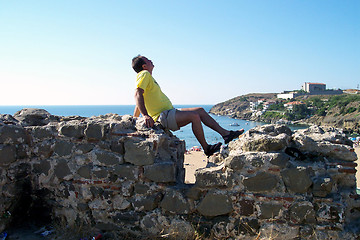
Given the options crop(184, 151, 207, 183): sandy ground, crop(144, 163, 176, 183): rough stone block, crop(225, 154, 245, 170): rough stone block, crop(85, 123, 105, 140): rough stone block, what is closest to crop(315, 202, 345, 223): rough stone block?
crop(225, 154, 245, 170): rough stone block

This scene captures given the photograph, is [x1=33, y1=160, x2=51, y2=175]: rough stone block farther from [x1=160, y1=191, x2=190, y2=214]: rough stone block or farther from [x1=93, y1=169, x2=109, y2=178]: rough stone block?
[x1=160, y1=191, x2=190, y2=214]: rough stone block

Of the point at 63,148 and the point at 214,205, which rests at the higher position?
the point at 63,148

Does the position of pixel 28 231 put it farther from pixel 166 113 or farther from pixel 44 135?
pixel 166 113

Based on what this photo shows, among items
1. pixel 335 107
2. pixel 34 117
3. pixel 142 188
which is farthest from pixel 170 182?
pixel 335 107

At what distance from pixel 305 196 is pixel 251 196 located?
0.55m

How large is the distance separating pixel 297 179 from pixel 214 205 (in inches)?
36.8

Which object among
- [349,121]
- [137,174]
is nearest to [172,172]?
[137,174]

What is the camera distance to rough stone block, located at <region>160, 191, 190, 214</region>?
334cm

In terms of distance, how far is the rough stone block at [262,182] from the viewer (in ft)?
10.2

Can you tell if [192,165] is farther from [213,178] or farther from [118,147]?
[213,178]

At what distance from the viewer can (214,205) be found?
10.7 ft

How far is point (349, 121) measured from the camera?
47.2m

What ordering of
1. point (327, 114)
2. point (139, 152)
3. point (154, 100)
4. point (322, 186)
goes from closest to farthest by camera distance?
point (322, 186)
point (139, 152)
point (154, 100)
point (327, 114)

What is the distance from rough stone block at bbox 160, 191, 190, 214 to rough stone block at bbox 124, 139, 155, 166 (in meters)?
0.45
